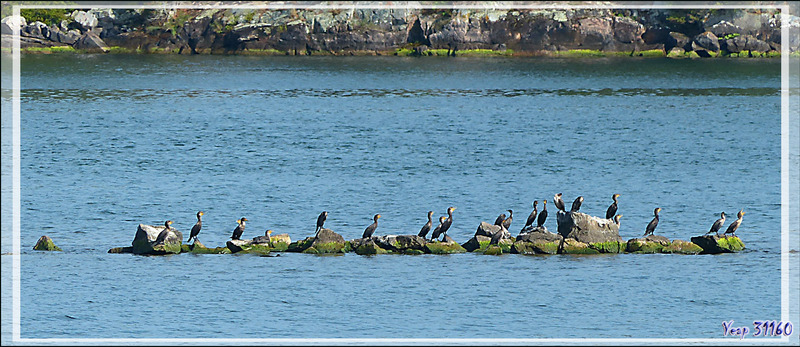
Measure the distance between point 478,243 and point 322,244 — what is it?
20.9 feet

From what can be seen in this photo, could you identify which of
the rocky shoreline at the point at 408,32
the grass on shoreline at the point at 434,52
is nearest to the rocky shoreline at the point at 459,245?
the rocky shoreline at the point at 408,32

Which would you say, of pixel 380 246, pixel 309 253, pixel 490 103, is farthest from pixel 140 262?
pixel 490 103

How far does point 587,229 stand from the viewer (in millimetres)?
45438

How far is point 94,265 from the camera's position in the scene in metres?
44.1

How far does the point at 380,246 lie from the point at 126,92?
73.8 metres

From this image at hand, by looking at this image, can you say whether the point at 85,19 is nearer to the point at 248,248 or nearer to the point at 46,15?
the point at 46,15

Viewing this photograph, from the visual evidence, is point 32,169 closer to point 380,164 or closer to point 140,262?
point 380,164

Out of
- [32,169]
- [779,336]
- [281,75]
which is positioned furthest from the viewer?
[281,75]

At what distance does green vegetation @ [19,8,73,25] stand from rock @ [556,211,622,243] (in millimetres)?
128012

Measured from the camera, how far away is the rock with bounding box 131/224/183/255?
4500 centimetres

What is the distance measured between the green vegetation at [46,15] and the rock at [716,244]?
130 meters

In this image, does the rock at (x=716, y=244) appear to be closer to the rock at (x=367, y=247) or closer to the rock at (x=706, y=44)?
the rock at (x=367, y=247)

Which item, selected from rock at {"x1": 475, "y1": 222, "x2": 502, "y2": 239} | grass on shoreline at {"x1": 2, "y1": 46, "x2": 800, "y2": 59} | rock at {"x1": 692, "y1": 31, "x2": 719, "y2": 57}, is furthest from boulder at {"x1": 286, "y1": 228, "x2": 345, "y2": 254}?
rock at {"x1": 692, "y1": 31, "x2": 719, "y2": 57}

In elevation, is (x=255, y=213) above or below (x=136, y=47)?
below
